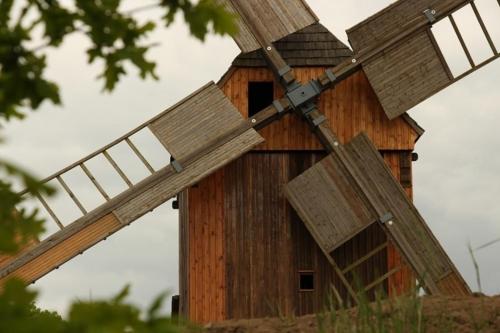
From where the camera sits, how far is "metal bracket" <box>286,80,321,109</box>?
53.8ft

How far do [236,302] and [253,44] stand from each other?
3868 millimetres

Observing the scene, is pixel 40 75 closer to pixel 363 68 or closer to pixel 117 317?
pixel 117 317

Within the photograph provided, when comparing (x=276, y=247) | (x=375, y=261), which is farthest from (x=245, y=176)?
(x=375, y=261)

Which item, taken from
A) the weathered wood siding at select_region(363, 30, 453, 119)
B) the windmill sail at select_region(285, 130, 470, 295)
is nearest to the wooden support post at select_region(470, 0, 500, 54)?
the weathered wood siding at select_region(363, 30, 453, 119)

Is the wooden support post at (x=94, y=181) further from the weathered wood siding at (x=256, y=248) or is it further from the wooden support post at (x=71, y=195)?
the weathered wood siding at (x=256, y=248)

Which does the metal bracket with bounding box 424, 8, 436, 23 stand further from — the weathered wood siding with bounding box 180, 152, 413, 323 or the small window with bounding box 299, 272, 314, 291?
the small window with bounding box 299, 272, 314, 291

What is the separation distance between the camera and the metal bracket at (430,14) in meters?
16.6

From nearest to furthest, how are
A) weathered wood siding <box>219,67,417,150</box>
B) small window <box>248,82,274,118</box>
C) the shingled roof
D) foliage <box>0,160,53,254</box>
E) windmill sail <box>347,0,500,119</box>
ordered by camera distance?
foliage <box>0,160,53,254</box> < windmill sail <box>347,0,500,119</box> < weathered wood siding <box>219,67,417,150</box> < the shingled roof < small window <box>248,82,274,118</box>

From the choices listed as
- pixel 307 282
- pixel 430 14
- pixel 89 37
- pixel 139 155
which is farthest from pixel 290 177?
pixel 89 37

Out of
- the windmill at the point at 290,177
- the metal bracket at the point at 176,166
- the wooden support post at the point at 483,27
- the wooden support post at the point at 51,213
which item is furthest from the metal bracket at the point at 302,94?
the wooden support post at the point at 51,213

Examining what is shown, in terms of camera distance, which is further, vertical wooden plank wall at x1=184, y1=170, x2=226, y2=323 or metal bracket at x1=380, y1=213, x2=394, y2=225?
vertical wooden plank wall at x1=184, y1=170, x2=226, y2=323

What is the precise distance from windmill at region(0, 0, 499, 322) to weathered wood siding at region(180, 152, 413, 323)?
20mm

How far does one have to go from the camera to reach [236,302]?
1688 cm

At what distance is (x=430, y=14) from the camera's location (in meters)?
16.6
